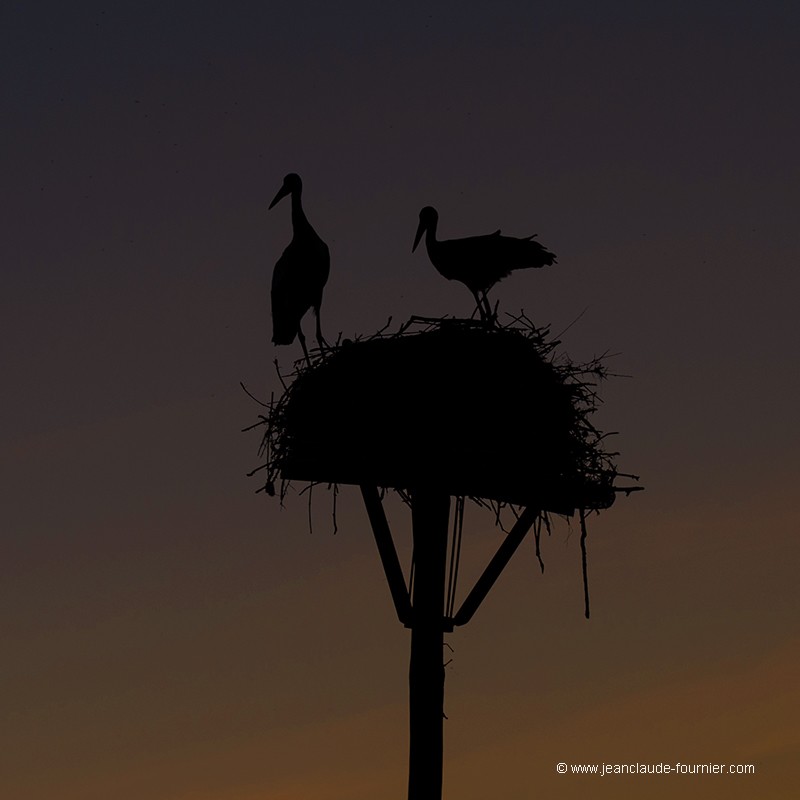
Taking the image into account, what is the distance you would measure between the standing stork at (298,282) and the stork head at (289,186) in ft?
2.18

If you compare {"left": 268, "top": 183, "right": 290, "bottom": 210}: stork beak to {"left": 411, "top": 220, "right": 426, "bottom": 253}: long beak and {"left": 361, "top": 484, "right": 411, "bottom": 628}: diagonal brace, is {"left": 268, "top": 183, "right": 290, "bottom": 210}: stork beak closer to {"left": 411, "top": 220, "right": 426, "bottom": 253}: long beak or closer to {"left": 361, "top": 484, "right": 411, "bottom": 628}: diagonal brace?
{"left": 411, "top": 220, "right": 426, "bottom": 253}: long beak

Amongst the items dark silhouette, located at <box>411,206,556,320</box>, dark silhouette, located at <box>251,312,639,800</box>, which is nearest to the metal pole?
dark silhouette, located at <box>251,312,639,800</box>

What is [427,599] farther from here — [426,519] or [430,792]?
[430,792]

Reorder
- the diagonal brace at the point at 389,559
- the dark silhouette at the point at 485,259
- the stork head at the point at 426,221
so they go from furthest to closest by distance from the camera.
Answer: the stork head at the point at 426,221, the dark silhouette at the point at 485,259, the diagonal brace at the point at 389,559

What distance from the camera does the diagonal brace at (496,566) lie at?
8.14 meters

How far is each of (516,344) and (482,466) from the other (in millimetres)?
1260

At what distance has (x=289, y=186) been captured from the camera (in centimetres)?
1457

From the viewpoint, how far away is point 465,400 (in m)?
8.77

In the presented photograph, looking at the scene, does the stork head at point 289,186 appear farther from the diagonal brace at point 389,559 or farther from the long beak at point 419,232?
the diagonal brace at point 389,559

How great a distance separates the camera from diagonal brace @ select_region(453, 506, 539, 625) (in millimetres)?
8141

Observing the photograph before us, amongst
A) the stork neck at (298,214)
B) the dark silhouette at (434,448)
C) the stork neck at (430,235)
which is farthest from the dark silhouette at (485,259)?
the dark silhouette at (434,448)

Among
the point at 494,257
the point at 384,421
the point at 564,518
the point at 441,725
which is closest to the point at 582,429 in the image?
the point at 564,518

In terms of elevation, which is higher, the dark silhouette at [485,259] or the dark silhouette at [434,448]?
the dark silhouette at [485,259]

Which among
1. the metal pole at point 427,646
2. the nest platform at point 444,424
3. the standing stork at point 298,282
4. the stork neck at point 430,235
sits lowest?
the metal pole at point 427,646
